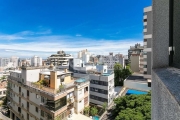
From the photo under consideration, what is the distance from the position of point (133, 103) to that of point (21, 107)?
1269 cm

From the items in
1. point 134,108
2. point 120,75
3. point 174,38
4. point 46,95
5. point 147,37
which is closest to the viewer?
point 174,38

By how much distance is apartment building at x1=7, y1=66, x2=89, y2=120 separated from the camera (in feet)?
31.1

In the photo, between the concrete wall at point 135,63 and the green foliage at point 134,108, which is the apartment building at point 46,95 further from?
the concrete wall at point 135,63

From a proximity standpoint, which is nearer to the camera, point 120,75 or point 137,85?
point 137,85

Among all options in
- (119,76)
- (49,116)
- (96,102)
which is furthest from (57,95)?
(119,76)

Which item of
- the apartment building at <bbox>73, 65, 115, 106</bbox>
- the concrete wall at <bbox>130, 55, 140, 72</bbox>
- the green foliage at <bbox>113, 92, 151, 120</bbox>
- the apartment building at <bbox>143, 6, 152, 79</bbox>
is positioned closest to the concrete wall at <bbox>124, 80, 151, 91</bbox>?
the apartment building at <bbox>143, 6, 152, 79</bbox>

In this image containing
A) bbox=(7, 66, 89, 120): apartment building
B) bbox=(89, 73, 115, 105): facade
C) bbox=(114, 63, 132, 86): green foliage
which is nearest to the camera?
bbox=(7, 66, 89, 120): apartment building

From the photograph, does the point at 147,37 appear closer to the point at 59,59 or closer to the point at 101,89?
the point at 101,89

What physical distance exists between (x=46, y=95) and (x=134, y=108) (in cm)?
694

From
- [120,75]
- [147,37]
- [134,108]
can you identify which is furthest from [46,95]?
[120,75]

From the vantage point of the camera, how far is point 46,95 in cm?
955

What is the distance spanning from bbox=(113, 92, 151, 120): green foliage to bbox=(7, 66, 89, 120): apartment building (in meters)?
4.74

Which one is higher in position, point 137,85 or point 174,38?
point 174,38

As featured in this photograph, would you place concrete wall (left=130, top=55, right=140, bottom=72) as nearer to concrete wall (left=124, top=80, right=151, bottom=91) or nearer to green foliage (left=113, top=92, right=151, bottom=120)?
concrete wall (left=124, top=80, right=151, bottom=91)
